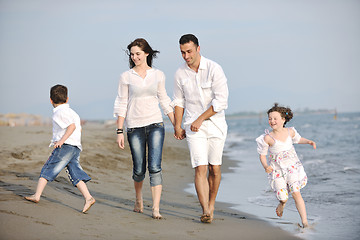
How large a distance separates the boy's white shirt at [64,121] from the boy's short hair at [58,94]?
0.06m

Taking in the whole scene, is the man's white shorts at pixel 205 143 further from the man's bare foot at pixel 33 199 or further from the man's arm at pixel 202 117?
the man's bare foot at pixel 33 199

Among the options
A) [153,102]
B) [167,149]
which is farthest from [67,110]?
[167,149]

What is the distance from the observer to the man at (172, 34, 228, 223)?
16.1ft

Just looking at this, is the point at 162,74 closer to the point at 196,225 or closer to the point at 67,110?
the point at 67,110

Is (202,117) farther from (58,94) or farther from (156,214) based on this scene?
(58,94)

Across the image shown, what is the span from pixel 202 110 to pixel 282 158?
1.05 m

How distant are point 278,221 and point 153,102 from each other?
206cm

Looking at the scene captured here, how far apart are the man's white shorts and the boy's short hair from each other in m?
1.43

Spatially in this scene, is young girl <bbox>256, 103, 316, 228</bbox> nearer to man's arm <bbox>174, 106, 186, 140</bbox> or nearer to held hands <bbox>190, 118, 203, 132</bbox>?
held hands <bbox>190, 118, 203, 132</bbox>

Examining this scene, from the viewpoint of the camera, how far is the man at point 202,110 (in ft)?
16.1

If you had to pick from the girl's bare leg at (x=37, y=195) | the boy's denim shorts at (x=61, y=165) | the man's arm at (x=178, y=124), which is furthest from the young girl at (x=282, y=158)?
the girl's bare leg at (x=37, y=195)

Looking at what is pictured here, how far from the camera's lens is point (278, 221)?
5316 mm

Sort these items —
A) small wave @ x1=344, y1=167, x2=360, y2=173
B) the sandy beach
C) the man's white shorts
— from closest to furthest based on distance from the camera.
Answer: the sandy beach
the man's white shorts
small wave @ x1=344, y1=167, x2=360, y2=173

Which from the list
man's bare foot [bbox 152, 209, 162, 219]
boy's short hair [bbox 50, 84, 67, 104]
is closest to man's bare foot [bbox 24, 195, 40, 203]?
boy's short hair [bbox 50, 84, 67, 104]
